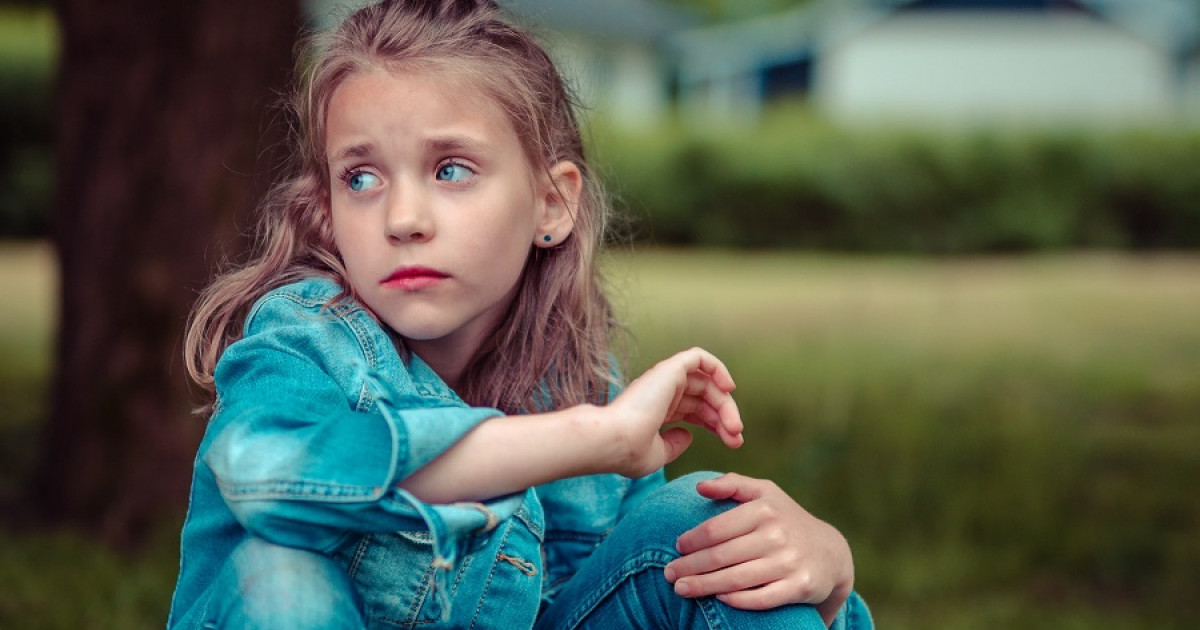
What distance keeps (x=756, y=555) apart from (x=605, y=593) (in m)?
0.25

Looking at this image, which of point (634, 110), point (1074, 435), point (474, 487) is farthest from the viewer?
point (634, 110)

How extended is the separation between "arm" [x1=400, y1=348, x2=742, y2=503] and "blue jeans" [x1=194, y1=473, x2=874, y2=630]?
0.50 ft

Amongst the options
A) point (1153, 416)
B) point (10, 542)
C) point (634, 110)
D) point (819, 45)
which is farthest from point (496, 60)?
point (819, 45)

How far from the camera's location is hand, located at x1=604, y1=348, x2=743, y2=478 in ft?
5.22

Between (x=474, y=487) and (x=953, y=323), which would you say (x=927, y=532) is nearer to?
(x=474, y=487)

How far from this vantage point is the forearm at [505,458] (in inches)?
59.8

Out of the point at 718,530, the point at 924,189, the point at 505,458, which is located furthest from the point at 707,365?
the point at 924,189

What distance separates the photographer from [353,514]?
1454mm

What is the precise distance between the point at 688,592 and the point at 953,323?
7320 mm

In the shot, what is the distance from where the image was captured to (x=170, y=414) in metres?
3.84

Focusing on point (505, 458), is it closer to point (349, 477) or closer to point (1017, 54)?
point (349, 477)

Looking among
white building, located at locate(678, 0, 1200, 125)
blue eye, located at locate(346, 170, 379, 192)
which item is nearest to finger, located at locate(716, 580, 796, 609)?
blue eye, located at locate(346, 170, 379, 192)

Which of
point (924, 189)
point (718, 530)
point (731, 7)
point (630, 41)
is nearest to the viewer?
point (718, 530)

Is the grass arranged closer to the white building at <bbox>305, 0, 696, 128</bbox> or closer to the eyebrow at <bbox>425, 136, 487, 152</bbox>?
the eyebrow at <bbox>425, 136, 487, 152</bbox>
